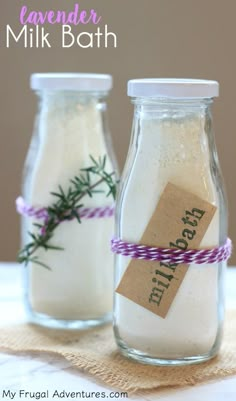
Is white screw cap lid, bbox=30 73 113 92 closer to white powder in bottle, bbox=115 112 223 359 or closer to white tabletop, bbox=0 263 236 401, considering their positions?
white powder in bottle, bbox=115 112 223 359

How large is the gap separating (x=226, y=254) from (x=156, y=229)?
0.08m

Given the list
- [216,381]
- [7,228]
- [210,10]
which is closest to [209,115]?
[216,381]

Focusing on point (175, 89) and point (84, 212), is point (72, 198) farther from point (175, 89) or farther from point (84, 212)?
point (175, 89)

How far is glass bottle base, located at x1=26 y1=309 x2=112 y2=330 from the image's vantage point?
2.64 feet

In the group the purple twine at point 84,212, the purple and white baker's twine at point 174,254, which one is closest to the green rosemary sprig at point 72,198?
the purple twine at point 84,212

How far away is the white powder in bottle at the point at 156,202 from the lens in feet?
2.19

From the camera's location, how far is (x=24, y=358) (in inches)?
28.0

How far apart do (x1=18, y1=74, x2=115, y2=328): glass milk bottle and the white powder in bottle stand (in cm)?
11

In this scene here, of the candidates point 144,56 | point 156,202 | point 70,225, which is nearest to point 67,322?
point 70,225

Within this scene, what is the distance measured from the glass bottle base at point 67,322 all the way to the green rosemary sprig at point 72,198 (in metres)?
0.06

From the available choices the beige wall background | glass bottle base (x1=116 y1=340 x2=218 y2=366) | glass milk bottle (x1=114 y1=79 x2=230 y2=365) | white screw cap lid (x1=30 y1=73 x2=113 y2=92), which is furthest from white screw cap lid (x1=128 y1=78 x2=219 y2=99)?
the beige wall background

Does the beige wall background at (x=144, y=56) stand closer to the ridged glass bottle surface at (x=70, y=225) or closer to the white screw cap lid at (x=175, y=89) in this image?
the ridged glass bottle surface at (x=70, y=225)

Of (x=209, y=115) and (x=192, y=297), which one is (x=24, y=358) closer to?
(x=192, y=297)

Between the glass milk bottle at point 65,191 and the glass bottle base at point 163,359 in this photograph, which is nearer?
the glass bottle base at point 163,359
